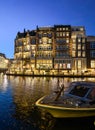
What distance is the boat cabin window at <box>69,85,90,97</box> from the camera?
2222cm

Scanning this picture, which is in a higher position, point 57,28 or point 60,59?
point 57,28

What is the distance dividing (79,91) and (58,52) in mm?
115680

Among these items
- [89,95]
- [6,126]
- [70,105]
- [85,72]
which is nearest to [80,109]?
[70,105]

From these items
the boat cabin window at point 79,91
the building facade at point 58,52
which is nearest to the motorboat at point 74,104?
the boat cabin window at point 79,91

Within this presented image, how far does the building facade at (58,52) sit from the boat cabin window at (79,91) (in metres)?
107

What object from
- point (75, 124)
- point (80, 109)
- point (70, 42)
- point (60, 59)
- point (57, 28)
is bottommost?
point (75, 124)

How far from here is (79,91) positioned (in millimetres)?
23047

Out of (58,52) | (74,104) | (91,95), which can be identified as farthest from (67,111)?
(58,52)

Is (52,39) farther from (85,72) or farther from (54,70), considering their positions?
(85,72)

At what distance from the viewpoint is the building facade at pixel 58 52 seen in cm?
13538

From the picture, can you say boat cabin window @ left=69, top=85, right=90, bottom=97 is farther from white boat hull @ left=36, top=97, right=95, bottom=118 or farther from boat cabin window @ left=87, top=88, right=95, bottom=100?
white boat hull @ left=36, top=97, right=95, bottom=118

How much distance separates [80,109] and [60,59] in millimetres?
117843

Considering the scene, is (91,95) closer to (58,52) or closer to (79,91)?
(79,91)

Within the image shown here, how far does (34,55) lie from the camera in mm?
141750
